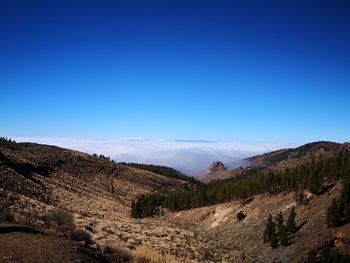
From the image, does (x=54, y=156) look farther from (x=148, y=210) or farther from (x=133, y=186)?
(x=148, y=210)

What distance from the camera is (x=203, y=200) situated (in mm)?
87312

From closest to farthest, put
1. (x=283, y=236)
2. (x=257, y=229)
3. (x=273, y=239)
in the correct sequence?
(x=283, y=236) < (x=273, y=239) < (x=257, y=229)

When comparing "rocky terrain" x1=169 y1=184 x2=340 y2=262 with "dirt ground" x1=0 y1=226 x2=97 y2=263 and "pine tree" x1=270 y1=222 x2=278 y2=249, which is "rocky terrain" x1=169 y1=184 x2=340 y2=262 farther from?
"dirt ground" x1=0 y1=226 x2=97 y2=263

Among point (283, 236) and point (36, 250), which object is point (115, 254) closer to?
point (36, 250)

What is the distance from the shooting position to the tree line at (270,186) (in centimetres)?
5542

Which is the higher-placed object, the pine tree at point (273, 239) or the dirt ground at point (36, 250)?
the dirt ground at point (36, 250)

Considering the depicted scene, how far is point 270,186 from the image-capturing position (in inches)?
2697

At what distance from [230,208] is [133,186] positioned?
80708 millimetres

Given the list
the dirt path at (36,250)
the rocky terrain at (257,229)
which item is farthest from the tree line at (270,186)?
the dirt path at (36,250)

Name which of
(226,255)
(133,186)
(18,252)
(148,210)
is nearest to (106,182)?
(133,186)

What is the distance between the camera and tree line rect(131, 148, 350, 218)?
5542 centimetres

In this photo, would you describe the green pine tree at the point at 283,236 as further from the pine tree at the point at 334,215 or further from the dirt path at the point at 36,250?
the dirt path at the point at 36,250

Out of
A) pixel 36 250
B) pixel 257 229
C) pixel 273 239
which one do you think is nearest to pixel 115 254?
pixel 36 250

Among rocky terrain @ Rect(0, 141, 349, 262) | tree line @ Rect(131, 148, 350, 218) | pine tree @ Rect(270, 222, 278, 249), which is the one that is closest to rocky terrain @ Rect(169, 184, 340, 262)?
rocky terrain @ Rect(0, 141, 349, 262)
